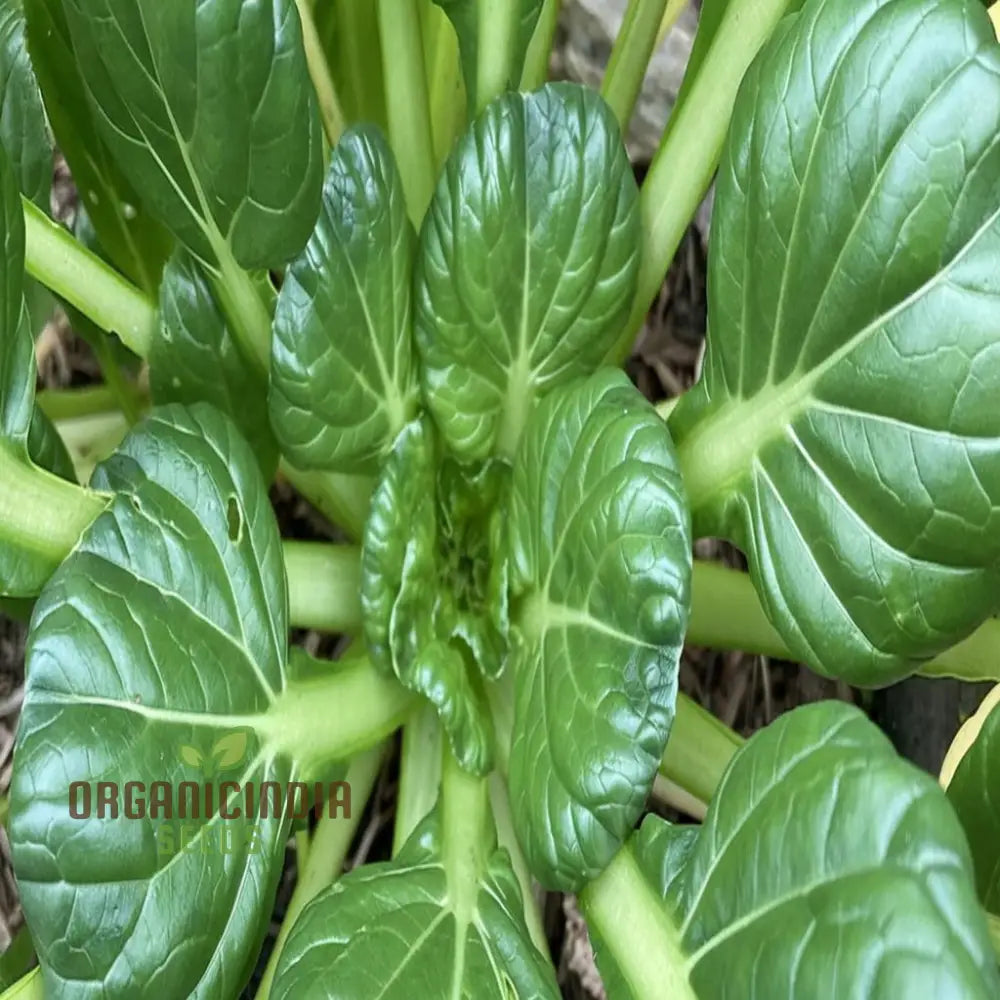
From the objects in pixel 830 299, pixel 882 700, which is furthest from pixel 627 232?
pixel 882 700

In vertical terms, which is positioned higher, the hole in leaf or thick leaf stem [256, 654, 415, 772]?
the hole in leaf

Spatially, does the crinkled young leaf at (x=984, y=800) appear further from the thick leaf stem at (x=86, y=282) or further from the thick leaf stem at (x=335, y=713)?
the thick leaf stem at (x=86, y=282)

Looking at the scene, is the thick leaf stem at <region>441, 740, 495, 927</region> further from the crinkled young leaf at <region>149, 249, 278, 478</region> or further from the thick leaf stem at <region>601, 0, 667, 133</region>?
the thick leaf stem at <region>601, 0, 667, 133</region>

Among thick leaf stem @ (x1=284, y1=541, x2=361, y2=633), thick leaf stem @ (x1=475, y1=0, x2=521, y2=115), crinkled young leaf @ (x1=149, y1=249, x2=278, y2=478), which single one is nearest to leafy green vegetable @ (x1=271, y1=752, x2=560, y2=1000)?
thick leaf stem @ (x1=284, y1=541, x2=361, y2=633)

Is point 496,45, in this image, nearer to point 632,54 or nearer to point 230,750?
point 632,54

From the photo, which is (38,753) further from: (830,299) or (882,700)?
(882,700)

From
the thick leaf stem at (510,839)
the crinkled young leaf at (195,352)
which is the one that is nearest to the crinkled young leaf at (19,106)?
the crinkled young leaf at (195,352)

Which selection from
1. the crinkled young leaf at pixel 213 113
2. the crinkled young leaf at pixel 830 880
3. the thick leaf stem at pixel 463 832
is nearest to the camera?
the crinkled young leaf at pixel 830 880
